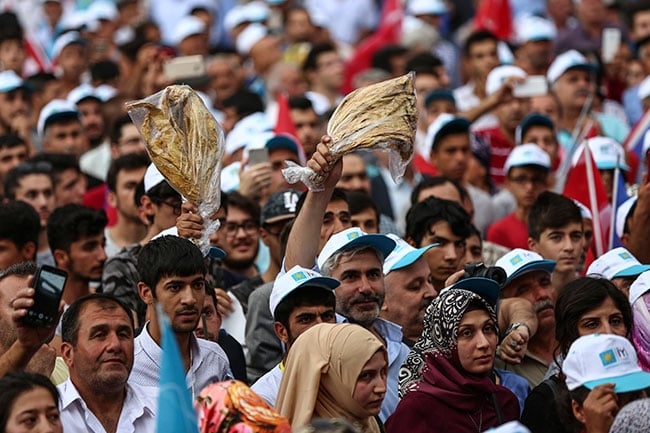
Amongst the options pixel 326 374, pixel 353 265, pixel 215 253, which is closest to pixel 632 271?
pixel 353 265

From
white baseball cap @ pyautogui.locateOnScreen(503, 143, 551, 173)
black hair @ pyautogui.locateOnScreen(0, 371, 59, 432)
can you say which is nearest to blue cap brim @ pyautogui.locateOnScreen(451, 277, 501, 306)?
black hair @ pyautogui.locateOnScreen(0, 371, 59, 432)

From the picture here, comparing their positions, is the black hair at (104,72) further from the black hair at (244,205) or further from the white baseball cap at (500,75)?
the black hair at (244,205)

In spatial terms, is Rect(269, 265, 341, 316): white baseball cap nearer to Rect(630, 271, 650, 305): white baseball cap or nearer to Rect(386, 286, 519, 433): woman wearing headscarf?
Rect(386, 286, 519, 433): woman wearing headscarf

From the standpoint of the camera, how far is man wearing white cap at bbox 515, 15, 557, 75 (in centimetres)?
1664

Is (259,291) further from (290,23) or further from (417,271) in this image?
(290,23)

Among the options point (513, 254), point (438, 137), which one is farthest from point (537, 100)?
point (513, 254)

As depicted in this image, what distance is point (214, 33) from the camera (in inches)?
840

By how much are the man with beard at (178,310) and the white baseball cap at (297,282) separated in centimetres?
37

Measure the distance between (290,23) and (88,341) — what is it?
455 inches

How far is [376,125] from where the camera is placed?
28.3ft

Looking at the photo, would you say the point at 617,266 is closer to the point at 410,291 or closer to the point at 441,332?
the point at 410,291

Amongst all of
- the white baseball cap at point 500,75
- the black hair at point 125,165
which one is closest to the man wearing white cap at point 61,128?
A: the black hair at point 125,165

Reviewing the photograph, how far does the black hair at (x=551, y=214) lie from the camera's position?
34.2ft

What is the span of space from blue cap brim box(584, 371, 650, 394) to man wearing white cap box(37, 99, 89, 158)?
7.22 meters
